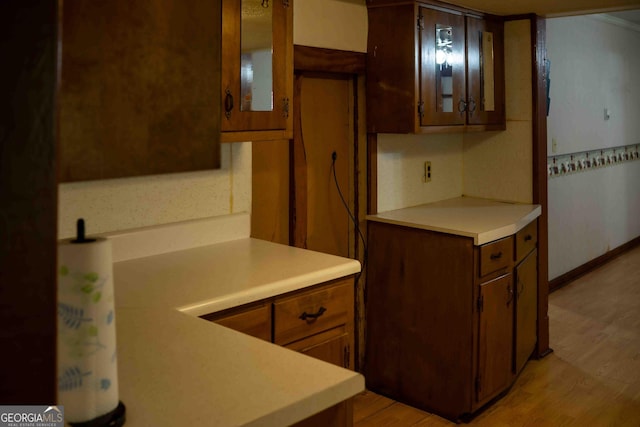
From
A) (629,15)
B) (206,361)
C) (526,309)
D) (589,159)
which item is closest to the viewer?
(206,361)

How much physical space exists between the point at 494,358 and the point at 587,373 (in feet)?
2.40

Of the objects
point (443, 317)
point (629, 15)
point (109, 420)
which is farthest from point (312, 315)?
point (629, 15)

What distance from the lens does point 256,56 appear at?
2270 mm

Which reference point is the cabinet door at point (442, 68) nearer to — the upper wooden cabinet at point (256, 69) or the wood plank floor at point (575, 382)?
the upper wooden cabinet at point (256, 69)

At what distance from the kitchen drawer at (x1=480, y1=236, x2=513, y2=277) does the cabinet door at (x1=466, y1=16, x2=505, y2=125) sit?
73 cm

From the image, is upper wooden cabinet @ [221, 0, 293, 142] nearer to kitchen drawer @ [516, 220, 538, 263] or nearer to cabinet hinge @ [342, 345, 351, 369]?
cabinet hinge @ [342, 345, 351, 369]

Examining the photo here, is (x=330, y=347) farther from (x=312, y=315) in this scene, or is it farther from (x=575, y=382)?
(x=575, y=382)

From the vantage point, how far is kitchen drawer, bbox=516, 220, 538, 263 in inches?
131

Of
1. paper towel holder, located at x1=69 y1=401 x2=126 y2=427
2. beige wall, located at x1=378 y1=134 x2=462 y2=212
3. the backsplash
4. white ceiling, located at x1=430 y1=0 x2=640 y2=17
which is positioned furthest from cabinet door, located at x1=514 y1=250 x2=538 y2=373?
paper towel holder, located at x1=69 y1=401 x2=126 y2=427

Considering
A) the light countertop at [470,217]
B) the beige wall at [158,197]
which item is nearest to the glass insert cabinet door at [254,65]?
the beige wall at [158,197]

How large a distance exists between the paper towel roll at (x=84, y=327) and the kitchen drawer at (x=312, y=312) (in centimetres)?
107

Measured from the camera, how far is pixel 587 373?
3.52 metres

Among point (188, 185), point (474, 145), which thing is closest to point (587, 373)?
point (474, 145)

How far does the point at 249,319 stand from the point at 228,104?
714mm
